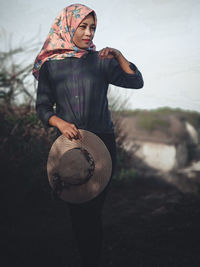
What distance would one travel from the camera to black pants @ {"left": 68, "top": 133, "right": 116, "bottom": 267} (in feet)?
6.06

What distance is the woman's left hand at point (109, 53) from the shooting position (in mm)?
1687

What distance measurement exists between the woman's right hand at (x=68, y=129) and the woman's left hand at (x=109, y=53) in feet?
1.93

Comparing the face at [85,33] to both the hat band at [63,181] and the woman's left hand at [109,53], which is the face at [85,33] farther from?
the hat band at [63,181]

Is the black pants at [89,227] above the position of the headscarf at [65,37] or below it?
below

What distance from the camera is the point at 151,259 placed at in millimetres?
2613

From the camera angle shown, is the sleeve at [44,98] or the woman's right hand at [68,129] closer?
the woman's right hand at [68,129]

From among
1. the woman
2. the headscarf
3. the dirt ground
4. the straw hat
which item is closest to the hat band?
the straw hat

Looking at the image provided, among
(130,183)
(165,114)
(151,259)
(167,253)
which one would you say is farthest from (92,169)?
(165,114)

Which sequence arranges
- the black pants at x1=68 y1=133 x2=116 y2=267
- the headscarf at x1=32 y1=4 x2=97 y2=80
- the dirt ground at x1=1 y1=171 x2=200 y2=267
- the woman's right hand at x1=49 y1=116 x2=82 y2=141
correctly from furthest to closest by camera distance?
the dirt ground at x1=1 y1=171 x2=200 y2=267 → the black pants at x1=68 y1=133 x2=116 y2=267 → the headscarf at x1=32 y1=4 x2=97 y2=80 → the woman's right hand at x1=49 y1=116 x2=82 y2=141

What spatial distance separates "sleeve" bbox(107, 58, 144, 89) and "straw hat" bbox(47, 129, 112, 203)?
540 millimetres

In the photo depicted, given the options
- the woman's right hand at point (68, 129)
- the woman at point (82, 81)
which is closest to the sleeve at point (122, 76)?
the woman at point (82, 81)

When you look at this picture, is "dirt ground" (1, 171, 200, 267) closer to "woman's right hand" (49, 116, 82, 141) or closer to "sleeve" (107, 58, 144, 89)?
"woman's right hand" (49, 116, 82, 141)

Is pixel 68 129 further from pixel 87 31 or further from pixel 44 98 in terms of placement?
pixel 87 31

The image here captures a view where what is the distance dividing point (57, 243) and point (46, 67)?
2478 mm
